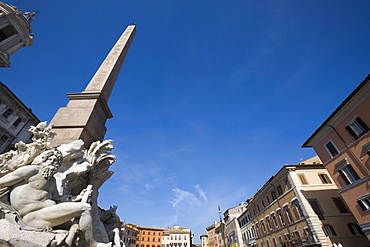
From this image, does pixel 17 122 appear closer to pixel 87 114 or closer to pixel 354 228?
pixel 87 114

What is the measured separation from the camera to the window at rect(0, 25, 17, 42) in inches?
797

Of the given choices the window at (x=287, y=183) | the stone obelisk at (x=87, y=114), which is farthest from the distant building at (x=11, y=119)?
the window at (x=287, y=183)

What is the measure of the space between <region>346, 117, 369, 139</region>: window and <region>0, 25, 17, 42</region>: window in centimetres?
3416

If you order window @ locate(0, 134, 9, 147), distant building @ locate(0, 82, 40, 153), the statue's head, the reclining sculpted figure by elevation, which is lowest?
the reclining sculpted figure

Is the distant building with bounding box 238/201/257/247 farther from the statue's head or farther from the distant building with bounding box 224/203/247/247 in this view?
the statue's head

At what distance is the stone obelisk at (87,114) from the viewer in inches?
210

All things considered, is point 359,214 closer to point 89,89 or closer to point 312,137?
point 312,137

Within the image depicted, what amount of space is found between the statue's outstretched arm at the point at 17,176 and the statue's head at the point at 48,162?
0.48 feet

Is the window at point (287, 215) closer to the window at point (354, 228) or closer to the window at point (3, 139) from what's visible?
the window at point (354, 228)

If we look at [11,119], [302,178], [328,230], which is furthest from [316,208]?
[11,119]

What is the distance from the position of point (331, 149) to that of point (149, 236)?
51.7m

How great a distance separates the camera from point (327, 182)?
19.0 m

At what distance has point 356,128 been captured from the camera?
13.0 m

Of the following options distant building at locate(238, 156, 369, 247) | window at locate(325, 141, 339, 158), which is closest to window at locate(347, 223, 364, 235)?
distant building at locate(238, 156, 369, 247)
